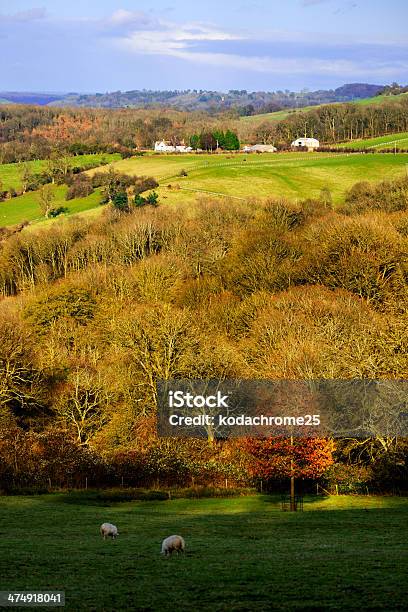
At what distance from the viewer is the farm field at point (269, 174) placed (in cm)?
13662

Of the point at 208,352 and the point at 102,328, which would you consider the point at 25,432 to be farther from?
the point at 102,328

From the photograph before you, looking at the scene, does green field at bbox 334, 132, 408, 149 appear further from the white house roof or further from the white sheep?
the white sheep

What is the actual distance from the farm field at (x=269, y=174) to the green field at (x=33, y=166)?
13958 mm

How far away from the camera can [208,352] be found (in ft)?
183

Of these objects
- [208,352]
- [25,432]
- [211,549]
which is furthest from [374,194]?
[211,549]

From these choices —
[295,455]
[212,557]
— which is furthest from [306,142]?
[212,557]

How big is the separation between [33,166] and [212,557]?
167657 millimetres

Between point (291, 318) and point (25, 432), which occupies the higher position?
point (291, 318)

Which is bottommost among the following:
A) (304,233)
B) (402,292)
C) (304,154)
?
(402,292)

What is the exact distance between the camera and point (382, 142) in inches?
7200

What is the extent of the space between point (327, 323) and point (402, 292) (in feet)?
51.3

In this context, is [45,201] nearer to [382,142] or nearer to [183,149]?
[183,149]

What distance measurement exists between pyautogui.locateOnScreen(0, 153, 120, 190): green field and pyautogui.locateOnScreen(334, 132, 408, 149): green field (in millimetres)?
49605

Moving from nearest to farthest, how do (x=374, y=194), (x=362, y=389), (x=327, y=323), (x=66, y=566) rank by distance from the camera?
1. (x=66, y=566)
2. (x=362, y=389)
3. (x=327, y=323)
4. (x=374, y=194)
